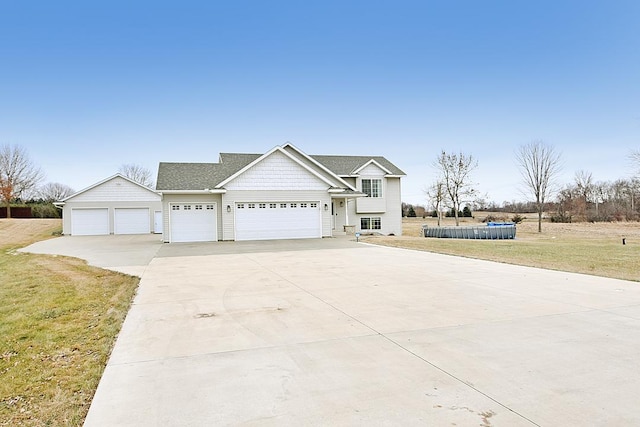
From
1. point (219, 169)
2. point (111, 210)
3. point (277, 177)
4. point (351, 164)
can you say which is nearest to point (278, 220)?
point (277, 177)

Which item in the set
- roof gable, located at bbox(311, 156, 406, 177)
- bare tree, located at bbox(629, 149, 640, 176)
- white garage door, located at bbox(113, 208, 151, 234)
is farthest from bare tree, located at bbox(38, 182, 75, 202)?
bare tree, located at bbox(629, 149, 640, 176)

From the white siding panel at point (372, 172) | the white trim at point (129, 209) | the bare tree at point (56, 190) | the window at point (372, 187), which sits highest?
the bare tree at point (56, 190)

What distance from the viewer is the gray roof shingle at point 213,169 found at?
21625mm

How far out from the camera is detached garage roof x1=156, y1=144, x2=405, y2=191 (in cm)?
2164

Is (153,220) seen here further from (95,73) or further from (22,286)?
(22,286)

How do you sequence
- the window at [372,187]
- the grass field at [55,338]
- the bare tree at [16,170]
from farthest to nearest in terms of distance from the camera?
the bare tree at [16,170]
the window at [372,187]
the grass field at [55,338]

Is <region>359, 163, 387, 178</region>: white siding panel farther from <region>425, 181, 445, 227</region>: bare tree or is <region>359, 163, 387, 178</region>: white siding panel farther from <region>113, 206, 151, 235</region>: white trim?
<region>113, 206, 151, 235</region>: white trim

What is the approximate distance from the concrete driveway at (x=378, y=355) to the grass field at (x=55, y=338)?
23 centimetres

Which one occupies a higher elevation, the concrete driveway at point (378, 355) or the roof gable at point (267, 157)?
the roof gable at point (267, 157)

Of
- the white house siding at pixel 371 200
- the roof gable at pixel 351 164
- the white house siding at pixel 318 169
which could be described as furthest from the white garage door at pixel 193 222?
the white house siding at pixel 371 200

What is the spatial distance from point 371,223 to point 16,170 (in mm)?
41849

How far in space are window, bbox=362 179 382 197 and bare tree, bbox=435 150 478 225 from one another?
15.0 m

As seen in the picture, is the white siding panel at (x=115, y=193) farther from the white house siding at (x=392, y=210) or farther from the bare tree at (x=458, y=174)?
the bare tree at (x=458, y=174)

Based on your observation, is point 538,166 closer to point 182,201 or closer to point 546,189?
point 546,189
